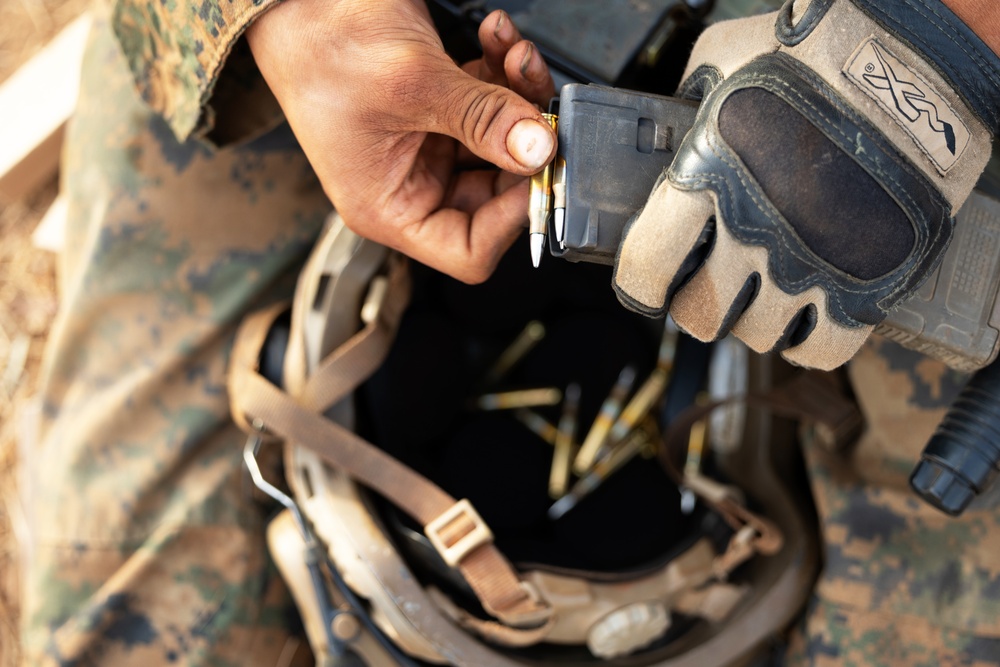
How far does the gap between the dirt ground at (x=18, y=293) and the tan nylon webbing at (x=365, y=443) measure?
0.92 meters

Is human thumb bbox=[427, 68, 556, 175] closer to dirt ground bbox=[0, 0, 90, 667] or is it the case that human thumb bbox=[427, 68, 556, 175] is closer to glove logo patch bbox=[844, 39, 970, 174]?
glove logo patch bbox=[844, 39, 970, 174]

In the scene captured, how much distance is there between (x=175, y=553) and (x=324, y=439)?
1.18 feet

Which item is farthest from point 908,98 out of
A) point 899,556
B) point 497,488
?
point 497,488

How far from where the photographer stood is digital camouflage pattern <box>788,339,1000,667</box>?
1.03m

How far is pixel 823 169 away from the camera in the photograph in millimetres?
695

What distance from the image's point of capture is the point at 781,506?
1203mm

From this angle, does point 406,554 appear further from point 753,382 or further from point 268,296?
point 753,382

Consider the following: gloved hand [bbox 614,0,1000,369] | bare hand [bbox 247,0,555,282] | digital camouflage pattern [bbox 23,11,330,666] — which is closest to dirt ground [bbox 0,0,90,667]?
digital camouflage pattern [bbox 23,11,330,666]

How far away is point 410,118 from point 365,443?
1.38ft

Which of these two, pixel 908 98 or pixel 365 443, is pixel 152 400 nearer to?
pixel 365 443

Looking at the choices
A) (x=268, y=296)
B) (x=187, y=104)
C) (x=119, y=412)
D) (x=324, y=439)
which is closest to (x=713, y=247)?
(x=324, y=439)

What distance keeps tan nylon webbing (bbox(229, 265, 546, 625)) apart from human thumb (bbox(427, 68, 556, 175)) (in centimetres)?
35

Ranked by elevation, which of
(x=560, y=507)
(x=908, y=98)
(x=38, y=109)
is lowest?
(x=560, y=507)

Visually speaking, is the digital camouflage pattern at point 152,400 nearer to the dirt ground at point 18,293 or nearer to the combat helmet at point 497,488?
the combat helmet at point 497,488
